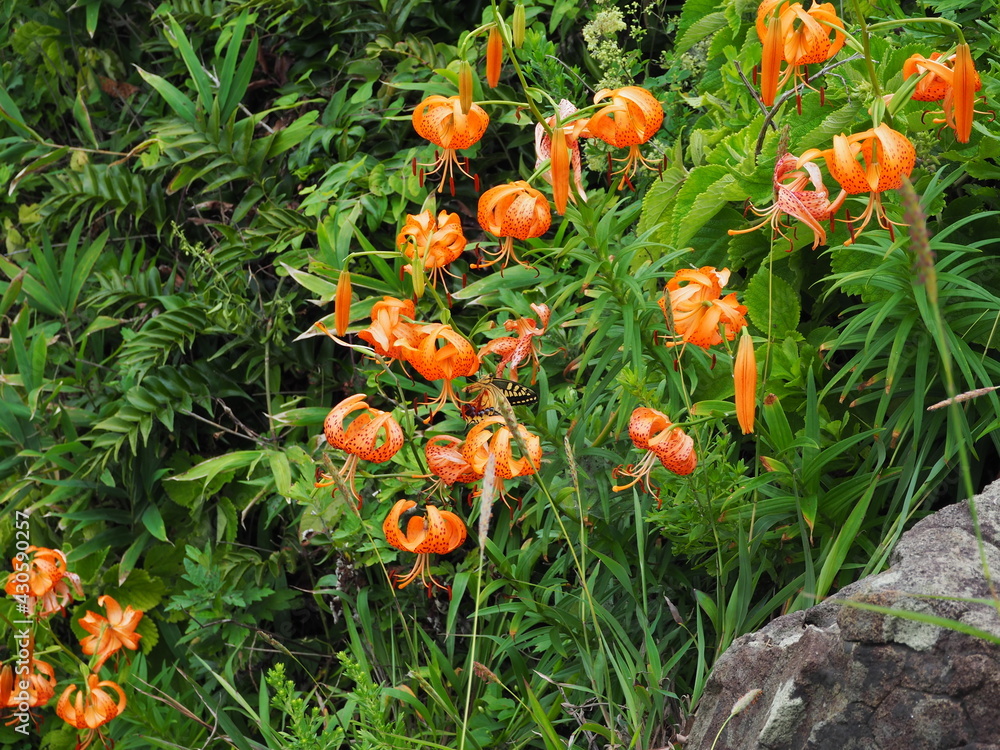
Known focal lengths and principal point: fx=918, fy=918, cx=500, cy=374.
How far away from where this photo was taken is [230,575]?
2.00 meters

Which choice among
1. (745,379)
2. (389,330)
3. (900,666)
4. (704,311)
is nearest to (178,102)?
(389,330)

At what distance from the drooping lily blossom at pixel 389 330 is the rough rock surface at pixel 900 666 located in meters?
0.57

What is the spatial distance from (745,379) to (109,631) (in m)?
1.32

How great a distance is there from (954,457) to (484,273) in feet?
3.78

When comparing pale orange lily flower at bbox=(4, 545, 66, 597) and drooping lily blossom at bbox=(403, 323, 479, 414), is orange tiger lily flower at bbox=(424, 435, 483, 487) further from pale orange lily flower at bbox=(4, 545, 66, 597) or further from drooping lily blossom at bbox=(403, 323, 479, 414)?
pale orange lily flower at bbox=(4, 545, 66, 597)

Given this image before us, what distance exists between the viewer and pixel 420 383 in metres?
1.89

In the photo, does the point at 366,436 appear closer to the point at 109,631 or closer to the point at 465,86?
the point at 465,86

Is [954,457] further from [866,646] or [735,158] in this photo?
[735,158]

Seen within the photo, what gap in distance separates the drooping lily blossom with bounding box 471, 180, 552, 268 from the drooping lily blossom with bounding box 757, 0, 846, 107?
0.30m

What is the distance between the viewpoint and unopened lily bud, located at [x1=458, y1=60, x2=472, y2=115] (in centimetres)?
116

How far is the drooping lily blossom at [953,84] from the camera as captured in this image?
1.02m

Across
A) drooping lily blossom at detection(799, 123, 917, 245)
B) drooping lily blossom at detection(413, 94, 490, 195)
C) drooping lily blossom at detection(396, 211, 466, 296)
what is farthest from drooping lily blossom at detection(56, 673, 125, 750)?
drooping lily blossom at detection(799, 123, 917, 245)

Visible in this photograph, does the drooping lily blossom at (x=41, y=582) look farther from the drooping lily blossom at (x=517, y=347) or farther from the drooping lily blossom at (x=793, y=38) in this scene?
the drooping lily blossom at (x=793, y=38)

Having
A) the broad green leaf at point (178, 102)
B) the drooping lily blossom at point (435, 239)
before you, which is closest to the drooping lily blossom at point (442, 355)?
the drooping lily blossom at point (435, 239)
